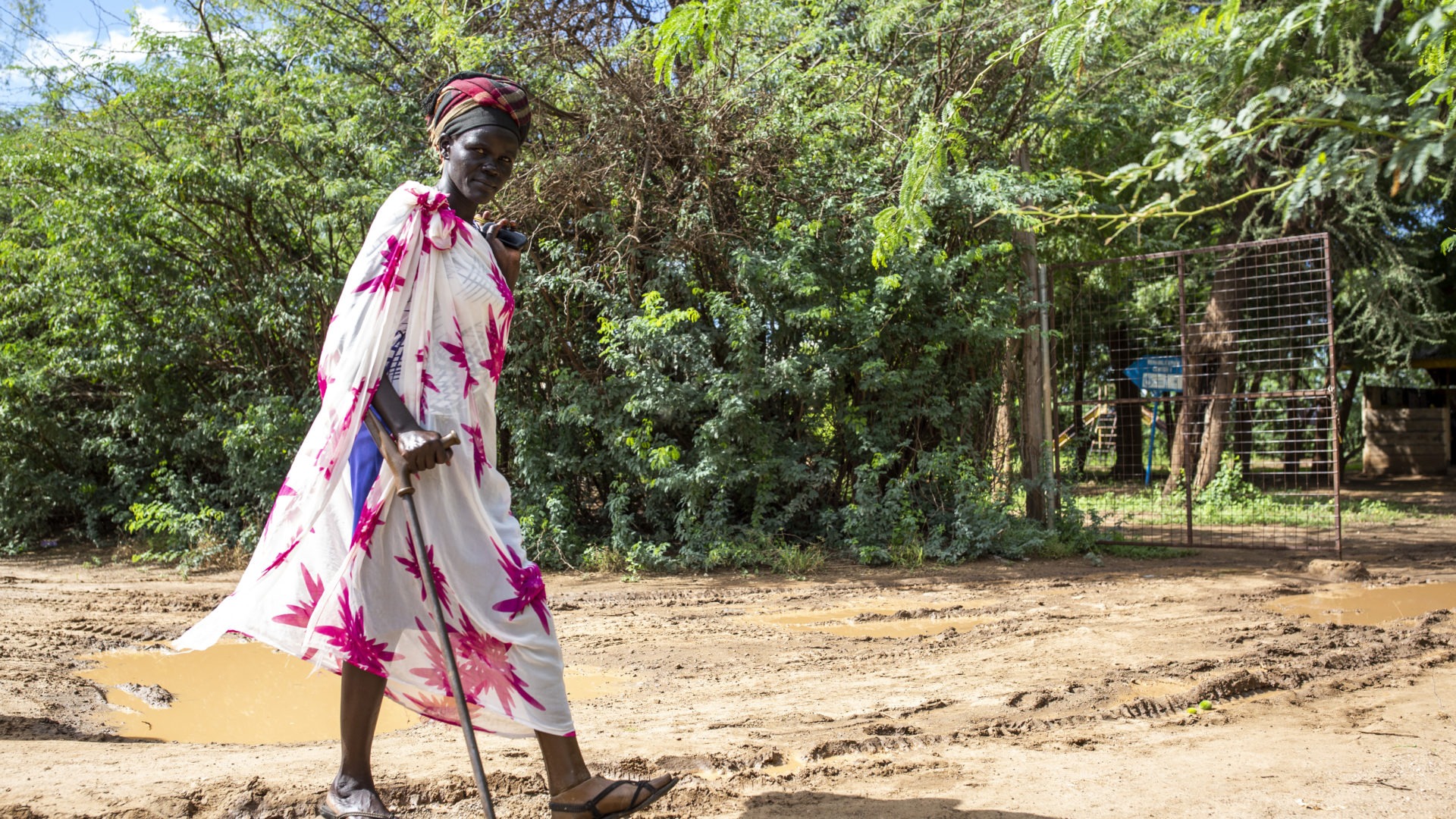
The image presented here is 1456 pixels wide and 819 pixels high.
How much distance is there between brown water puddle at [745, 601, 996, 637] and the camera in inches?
230

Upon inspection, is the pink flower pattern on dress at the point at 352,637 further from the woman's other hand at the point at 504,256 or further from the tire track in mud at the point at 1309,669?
the tire track in mud at the point at 1309,669

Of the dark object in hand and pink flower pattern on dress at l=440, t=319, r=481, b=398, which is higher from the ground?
the dark object in hand

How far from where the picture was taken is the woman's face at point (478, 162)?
2.80 meters

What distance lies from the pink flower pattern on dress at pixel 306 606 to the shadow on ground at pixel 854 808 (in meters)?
1.26

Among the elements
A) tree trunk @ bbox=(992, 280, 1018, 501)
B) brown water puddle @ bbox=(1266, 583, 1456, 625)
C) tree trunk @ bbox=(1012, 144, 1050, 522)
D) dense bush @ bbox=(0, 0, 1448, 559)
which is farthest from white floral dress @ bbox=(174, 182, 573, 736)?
tree trunk @ bbox=(1012, 144, 1050, 522)

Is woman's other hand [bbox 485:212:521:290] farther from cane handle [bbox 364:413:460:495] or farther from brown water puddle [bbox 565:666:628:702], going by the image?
brown water puddle [bbox 565:666:628:702]

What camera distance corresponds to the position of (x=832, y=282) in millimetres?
8227

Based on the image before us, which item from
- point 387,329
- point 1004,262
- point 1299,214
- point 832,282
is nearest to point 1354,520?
point 1299,214

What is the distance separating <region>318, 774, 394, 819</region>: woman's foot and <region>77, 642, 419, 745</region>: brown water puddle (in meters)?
1.15

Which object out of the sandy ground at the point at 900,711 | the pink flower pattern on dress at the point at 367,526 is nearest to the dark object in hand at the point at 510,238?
the pink flower pattern on dress at the point at 367,526

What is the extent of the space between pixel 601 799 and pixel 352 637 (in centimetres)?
74

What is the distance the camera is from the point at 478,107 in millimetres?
2809

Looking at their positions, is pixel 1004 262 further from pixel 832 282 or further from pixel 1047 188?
pixel 832 282

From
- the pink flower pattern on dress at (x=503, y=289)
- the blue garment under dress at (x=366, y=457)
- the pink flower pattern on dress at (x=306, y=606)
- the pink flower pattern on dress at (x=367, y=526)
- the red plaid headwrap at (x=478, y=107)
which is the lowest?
the pink flower pattern on dress at (x=306, y=606)
